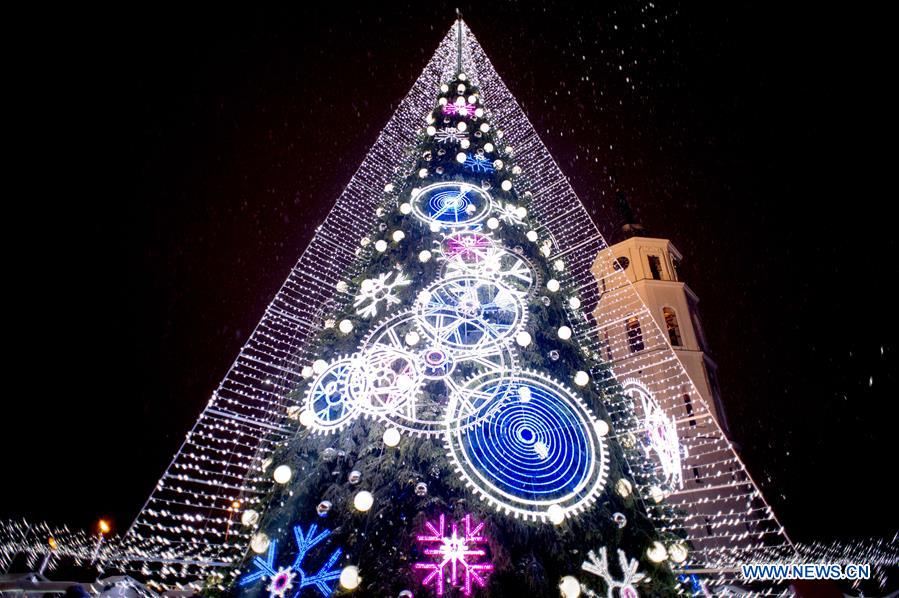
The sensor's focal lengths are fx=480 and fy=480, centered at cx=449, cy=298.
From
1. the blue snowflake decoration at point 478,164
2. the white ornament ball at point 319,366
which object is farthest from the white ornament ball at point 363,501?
the blue snowflake decoration at point 478,164

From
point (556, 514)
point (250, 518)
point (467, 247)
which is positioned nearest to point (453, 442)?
point (556, 514)

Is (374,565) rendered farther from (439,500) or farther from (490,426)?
(490,426)

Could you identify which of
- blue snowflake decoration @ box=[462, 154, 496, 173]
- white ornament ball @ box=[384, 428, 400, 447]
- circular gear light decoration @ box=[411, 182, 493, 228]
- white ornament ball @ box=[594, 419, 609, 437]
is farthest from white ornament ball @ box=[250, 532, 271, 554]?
blue snowflake decoration @ box=[462, 154, 496, 173]

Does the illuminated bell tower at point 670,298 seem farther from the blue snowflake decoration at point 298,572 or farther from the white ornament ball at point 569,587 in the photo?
the blue snowflake decoration at point 298,572

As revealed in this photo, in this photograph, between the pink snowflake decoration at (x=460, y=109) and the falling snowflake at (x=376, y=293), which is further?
the pink snowflake decoration at (x=460, y=109)

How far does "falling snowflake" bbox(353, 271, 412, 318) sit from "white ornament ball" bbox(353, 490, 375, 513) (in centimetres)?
185

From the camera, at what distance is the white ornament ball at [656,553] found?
12.1ft

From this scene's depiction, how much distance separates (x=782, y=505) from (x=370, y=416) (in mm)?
31980

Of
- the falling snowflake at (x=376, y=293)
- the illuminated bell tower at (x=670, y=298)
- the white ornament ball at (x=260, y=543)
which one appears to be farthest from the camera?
the illuminated bell tower at (x=670, y=298)

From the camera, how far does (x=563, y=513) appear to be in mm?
3668

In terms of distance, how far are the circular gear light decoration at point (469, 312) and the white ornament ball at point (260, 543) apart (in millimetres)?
2158

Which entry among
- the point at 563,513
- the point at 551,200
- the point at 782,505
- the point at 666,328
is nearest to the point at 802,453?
the point at 782,505

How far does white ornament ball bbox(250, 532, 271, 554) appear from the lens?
3745 millimetres

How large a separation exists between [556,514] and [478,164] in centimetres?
450
